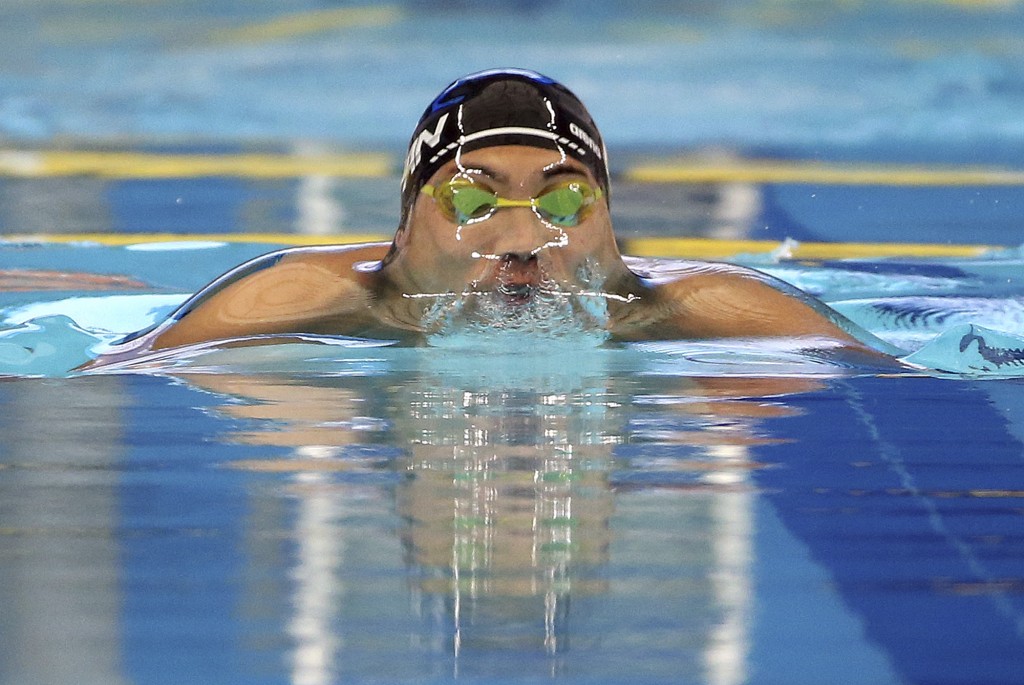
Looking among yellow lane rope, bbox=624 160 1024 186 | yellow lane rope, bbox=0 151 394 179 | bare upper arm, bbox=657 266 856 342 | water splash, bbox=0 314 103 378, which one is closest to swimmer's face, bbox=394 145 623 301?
bare upper arm, bbox=657 266 856 342

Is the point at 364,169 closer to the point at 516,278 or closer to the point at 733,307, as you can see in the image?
the point at 733,307

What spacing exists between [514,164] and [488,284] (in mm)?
202

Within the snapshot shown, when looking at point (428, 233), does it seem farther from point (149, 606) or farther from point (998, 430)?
point (149, 606)

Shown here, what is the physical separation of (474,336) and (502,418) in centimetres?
60

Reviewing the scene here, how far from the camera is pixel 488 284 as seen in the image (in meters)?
2.63

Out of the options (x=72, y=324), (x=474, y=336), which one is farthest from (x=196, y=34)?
(x=474, y=336)

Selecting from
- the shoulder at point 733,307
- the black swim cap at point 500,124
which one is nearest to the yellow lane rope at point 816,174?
the shoulder at point 733,307

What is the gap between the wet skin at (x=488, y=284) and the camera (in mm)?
2621

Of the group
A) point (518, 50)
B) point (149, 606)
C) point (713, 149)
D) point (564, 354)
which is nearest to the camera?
point (149, 606)

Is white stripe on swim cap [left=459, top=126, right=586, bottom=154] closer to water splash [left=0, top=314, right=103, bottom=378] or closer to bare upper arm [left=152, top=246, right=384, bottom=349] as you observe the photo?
bare upper arm [left=152, top=246, right=384, bottom=349]

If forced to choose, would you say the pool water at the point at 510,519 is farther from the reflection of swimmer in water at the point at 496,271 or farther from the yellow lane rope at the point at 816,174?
the yellow lane rope at the point at 816,174

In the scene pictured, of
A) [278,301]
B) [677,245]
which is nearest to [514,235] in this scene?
[278,301]

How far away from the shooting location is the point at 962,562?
4.82 ft

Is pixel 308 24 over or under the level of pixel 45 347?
over
